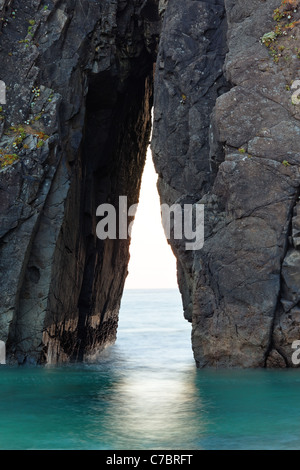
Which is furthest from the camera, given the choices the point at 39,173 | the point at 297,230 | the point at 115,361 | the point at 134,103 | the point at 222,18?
the point at 134,103

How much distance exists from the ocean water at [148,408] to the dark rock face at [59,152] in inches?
107

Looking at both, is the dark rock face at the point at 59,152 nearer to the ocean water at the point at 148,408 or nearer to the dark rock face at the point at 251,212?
the ocean water at the point at 148,408

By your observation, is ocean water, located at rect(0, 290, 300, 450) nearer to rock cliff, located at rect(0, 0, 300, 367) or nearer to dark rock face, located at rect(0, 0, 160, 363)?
rock cliff, located at rect(0, 0, 300, 367)

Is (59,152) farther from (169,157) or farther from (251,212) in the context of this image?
(251,212)

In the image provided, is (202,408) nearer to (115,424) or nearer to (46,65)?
(115,424)

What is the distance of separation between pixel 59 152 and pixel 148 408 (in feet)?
42.5

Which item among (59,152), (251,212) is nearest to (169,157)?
(59,152)

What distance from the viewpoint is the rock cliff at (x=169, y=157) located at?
68.5 feet

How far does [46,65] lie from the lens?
26172 millimetres

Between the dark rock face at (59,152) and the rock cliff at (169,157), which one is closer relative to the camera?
the rock cliff at (169,157)

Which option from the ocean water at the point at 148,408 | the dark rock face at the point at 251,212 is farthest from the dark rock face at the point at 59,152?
the dark rock face at the point at 251,212

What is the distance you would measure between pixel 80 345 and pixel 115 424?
18.2m
